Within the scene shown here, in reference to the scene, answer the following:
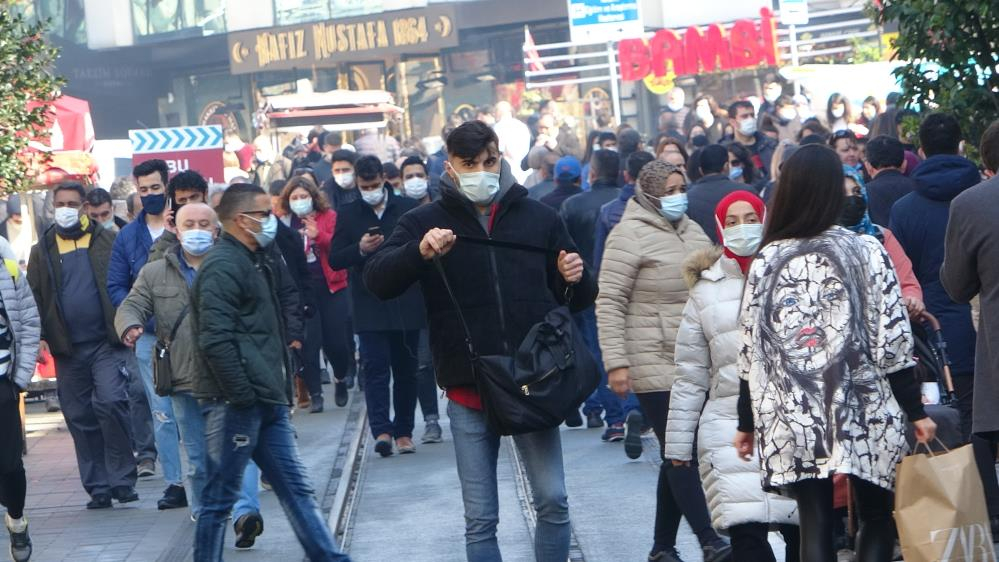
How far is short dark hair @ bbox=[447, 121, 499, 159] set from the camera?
20.2ft

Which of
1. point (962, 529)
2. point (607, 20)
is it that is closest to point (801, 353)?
point (962, 529)

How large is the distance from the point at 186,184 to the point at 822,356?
5092 mm

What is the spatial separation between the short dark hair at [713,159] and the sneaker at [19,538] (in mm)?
4824

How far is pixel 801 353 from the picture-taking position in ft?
17.2

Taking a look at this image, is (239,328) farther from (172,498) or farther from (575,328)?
(172,498)

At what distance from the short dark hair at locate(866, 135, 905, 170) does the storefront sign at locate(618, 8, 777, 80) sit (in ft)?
80.0

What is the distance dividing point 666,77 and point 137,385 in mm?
24634

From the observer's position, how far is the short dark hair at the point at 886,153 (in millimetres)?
9945

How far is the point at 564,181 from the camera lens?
13406 millimetres

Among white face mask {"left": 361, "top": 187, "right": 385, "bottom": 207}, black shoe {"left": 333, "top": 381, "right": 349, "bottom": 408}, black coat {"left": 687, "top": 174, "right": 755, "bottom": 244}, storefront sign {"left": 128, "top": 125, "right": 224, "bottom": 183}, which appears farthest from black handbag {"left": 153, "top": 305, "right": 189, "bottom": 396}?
storefront sign {"left": 128, "top": 125, "right": 224, "bottom": 183}

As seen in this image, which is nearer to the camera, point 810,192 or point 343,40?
point 810,192

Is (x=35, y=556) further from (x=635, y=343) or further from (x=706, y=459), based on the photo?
(x=706, y=459)

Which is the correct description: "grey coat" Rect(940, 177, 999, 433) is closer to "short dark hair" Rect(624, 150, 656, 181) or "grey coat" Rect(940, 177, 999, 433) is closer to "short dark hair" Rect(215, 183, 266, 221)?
"short dark hair" Rect(215, 183, 266, 221)

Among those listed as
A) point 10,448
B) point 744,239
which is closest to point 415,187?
point 10,448
